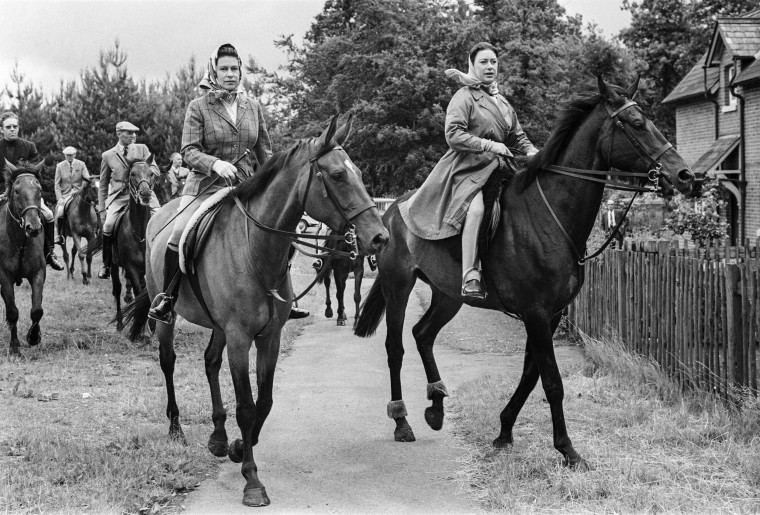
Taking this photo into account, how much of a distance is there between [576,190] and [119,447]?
4.10 m

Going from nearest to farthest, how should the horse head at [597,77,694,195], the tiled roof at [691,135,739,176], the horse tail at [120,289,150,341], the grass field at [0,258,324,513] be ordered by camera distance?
the grass field at [0,258,324,513]
the horse head at [597,77,694,195]
the horse tail at [120,289,150,341]
the tiled roof at [691,135,739,176]

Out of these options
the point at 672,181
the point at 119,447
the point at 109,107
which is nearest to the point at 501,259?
the point at 672,181

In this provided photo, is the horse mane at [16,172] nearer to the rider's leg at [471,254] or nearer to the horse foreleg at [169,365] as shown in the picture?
the horse foreleg at [169,365]

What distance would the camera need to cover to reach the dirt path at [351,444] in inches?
207

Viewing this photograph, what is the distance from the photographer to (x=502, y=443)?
6.32 meters

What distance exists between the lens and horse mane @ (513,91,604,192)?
6.05 m

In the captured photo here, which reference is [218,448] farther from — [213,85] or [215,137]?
[213,85]

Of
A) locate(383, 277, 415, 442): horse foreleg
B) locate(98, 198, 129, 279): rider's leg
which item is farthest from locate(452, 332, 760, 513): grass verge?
locate(98, 198, 129, 279): rider's leg

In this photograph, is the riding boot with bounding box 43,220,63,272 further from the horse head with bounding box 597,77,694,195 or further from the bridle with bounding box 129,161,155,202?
the horse head with bounding box 597,77,694,195

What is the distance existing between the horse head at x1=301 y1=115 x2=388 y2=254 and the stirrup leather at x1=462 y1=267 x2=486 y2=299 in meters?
1.51

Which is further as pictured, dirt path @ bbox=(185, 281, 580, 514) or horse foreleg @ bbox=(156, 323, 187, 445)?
horse foreleg @ bbox=(156, 323, 187, 445)

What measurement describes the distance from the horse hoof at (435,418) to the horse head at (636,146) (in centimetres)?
256

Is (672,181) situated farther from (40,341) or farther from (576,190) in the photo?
(40,341)

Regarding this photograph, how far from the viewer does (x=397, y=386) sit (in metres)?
7.16
